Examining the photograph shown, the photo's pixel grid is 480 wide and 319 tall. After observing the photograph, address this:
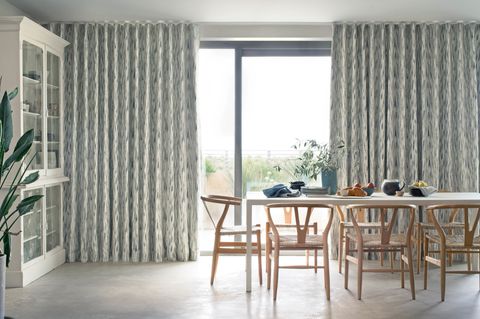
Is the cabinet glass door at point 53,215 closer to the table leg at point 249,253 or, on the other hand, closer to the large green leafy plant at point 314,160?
the table leg at point 249,253

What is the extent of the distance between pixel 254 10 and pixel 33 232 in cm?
300

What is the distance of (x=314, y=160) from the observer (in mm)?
5695

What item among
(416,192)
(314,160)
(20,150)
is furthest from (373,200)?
(20,150)

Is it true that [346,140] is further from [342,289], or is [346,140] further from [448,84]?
[342,289]

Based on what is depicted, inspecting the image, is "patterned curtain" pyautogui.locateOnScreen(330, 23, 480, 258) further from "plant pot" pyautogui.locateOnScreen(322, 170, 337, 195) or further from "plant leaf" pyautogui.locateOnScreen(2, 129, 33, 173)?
"plant leaf" pyautogui.locateOnScreen(2, 129, 33, 173)

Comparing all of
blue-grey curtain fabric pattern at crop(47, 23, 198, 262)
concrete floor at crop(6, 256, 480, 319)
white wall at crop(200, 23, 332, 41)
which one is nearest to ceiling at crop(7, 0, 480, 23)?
white wall at crop(200, 23, 332, 41)

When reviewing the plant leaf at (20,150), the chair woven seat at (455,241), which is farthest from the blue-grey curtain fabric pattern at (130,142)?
the chair woven seat at (455,241)

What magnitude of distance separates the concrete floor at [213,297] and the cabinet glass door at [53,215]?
0.34m

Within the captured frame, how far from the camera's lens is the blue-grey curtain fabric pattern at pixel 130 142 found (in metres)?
5.89

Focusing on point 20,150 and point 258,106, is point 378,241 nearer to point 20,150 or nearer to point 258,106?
point 258,106

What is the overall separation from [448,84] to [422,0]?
1174 mm

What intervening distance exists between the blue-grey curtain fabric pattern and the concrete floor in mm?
524

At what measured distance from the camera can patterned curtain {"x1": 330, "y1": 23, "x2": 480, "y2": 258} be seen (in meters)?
5.92

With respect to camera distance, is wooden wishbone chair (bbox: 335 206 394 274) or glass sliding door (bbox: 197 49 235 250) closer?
wooden wishbone chair (bbox: 335 206 394 274)
